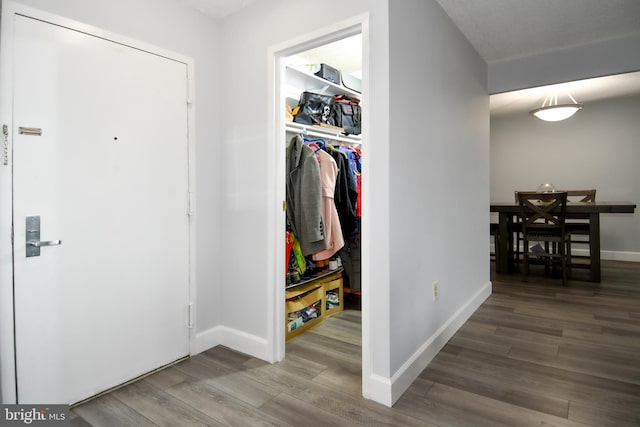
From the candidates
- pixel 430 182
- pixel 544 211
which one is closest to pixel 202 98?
pixel 430 182

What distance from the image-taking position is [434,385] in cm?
196

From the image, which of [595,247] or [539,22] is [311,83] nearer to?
[539,22]

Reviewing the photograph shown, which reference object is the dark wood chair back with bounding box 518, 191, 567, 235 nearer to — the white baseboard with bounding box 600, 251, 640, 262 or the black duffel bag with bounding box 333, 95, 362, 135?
the white baseboard with bounding box 600, 251, 640, 262

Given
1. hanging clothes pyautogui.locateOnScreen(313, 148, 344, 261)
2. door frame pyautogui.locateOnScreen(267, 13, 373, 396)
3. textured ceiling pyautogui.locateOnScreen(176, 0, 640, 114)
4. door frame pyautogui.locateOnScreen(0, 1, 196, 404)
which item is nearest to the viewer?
door frame pyautogui.locateOnScreen(0, 1, 196, 404)

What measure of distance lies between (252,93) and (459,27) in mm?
1723

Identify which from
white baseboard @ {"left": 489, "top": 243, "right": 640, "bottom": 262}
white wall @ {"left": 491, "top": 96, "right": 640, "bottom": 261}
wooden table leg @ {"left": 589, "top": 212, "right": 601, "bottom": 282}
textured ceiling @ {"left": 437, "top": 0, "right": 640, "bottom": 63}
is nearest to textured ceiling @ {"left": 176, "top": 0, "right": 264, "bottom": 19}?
textured ceiling @ {"left": 437, "top": 0, "right": 640, "bottom": 63}

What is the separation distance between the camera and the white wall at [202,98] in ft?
6.88

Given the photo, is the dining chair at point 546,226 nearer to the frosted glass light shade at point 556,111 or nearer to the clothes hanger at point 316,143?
the frosted glass light shade at point 556,111

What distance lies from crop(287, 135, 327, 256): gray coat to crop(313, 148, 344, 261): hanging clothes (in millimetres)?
108

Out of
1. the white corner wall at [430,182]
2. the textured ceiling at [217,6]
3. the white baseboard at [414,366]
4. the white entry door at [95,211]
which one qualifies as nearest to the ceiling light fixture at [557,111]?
the white corner wall at [430,182]

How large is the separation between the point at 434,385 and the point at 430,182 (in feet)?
3.96

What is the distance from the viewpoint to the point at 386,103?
1787 millimetres

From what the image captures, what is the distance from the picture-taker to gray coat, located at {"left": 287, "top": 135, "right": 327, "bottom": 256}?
2.59m

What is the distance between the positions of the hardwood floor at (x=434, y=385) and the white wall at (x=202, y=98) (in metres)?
0.50
